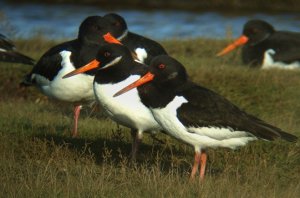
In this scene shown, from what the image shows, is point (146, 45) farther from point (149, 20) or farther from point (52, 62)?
point (149, 20)

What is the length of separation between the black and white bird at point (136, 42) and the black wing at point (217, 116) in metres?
2.66

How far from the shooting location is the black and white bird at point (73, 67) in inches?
405

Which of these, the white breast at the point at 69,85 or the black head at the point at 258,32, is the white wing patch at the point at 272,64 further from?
the white breast at the point at 69,85

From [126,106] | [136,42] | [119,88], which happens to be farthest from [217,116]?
[136,42]

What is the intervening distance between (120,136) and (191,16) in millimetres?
14270

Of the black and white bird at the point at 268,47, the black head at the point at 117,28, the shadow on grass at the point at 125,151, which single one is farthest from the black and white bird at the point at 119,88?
the black and white bird at the point at 268,47

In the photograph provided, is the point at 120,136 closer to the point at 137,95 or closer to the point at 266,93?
the point at 137,95

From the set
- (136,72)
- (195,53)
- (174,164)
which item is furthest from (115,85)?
(195,53)

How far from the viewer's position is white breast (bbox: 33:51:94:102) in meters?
10.3

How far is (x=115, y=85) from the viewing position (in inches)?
348

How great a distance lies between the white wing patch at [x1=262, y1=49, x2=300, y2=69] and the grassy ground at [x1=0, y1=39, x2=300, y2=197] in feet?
4.17

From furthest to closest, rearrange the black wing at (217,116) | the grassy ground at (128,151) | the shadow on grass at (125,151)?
the shadow on grass at (125,151) < the black wing at (217,116) < the grassy ground at (128,151)

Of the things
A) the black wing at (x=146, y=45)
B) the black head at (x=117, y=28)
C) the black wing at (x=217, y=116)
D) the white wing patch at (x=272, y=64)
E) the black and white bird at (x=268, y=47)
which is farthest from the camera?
the black and white bird at (x=268, y=47)

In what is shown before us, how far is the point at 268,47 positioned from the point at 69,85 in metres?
5.81
